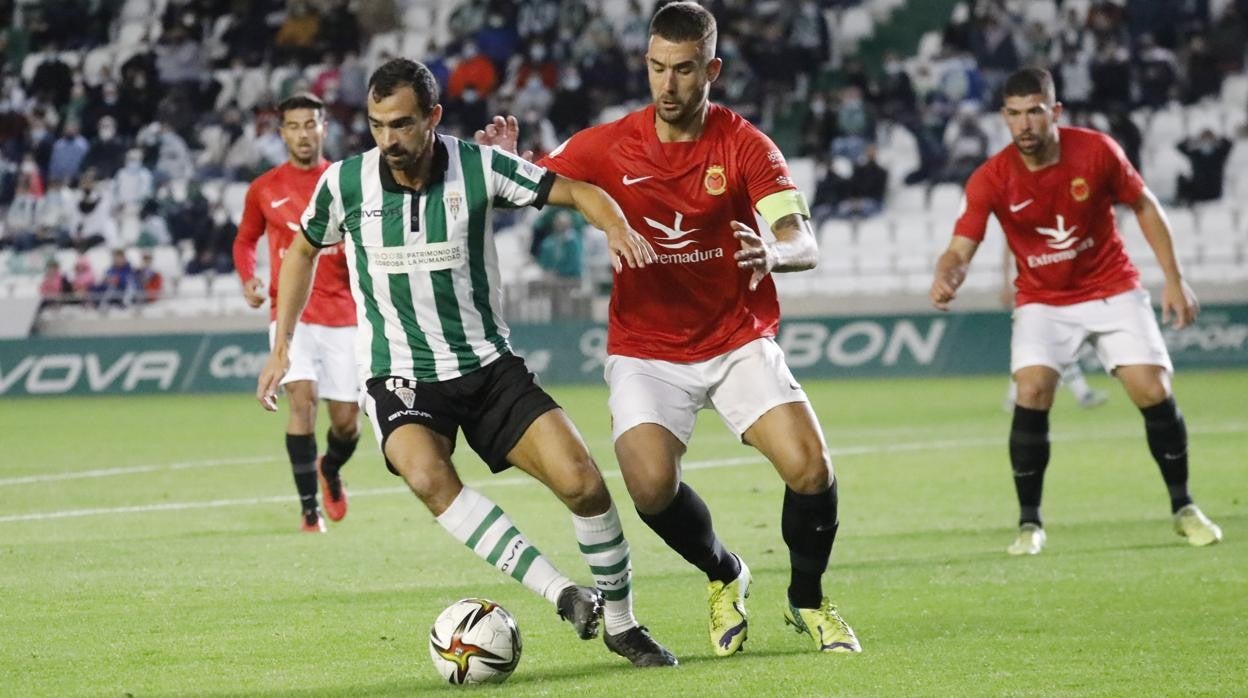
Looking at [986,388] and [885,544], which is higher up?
[885,544]

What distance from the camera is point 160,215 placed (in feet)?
89.0

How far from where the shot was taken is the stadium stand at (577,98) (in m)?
24.6

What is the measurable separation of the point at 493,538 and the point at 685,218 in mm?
1348

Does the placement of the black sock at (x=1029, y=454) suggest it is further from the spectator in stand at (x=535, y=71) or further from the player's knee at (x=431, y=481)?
the spectator in stand at (x=535, y=71)

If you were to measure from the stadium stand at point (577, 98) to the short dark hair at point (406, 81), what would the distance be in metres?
17.0

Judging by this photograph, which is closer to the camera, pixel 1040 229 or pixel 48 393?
pixel 1040 229

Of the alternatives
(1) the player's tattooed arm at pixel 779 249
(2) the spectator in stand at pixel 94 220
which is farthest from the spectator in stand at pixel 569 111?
(1) the player's tattooed arm at pixel 779 249

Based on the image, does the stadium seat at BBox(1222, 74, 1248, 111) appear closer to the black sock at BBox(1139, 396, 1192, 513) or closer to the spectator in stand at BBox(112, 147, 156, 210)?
the spectator in stand at BBox(112, 147, 156, 210)

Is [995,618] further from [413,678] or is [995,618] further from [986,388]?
[986,388]

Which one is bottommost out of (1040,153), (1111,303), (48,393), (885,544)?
(48,393)

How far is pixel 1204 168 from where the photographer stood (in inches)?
944

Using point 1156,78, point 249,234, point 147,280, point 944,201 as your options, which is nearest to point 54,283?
point 147,280

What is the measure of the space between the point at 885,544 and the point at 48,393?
1671cm

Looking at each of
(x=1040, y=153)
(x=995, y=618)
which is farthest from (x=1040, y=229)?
(x=995, y=618)
